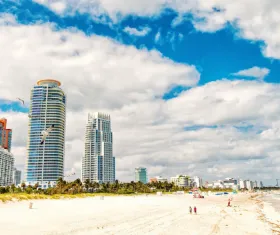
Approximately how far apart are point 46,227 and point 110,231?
21.0 feet

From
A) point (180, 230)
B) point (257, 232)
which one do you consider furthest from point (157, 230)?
point (257, 232)

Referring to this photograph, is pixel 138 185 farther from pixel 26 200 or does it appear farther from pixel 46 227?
pixel 46 227

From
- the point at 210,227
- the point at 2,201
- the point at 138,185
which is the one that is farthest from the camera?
Result: the point at 138,185

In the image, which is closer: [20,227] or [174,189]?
[20,227]

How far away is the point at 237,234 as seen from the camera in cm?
2628

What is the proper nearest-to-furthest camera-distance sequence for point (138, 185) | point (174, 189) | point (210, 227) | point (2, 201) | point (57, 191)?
point (210, 227)
point (2, 201)
point (57, 191)
point (138, 185)
point (174, 189)

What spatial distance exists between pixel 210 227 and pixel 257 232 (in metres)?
4.72

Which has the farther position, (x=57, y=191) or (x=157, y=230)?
(x=57, y=191)

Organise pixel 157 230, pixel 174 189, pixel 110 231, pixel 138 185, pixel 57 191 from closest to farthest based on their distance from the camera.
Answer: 1. pixel 110 231
2. pixel 157 230
3. pixel 57 191
4. pixel 138 185
5. pixel 174 189

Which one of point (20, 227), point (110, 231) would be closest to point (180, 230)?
point (110, 231)

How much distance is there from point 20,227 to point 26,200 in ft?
102

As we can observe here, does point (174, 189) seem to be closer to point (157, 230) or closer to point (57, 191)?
point (57, 191)

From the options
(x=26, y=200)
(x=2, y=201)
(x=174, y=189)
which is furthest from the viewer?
(x=174, y=189)

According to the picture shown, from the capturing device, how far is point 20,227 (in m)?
25.4
